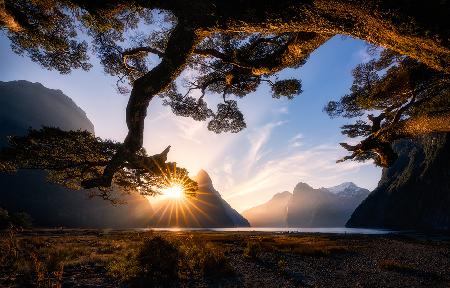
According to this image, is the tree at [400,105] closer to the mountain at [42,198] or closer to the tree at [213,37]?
the tree at [213,37]

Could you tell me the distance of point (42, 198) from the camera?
136m

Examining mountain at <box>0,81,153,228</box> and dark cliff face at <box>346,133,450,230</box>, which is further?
mountain at <box>0,81,153,228</box>

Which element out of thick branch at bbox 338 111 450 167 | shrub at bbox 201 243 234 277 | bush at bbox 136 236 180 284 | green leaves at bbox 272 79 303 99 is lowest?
shrub at bbox 201 243 234 277

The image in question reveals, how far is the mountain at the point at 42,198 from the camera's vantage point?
12962 centimetres

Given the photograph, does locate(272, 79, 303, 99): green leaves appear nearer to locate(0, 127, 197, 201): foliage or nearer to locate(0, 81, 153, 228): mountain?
locate(0, 127, 197, 201): foliage

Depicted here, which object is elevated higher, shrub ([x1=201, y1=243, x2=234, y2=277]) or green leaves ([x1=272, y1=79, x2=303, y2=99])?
green leaves ([x1=272, y1=79, x2=303, y2=99])

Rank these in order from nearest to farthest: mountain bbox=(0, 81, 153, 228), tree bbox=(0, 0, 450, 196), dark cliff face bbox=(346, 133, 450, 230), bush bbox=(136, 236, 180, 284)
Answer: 1. tree bbox=(0, 0, 450, 196)
2. bush bbox=(136, 236, 180, 284)
3. dark cliff face bbox=(346, 133, 450, 230)
4. mountain bbox=(0, 81, 153, 228)

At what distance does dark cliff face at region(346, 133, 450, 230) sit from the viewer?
343ft

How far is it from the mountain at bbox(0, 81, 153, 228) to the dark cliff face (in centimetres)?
11169

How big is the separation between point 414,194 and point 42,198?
549 feet

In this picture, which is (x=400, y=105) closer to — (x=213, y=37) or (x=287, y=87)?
(x=287, y=87)

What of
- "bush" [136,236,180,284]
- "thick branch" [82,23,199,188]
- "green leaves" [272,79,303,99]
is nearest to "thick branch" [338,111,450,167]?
"green leaves" [272,79,303,99]

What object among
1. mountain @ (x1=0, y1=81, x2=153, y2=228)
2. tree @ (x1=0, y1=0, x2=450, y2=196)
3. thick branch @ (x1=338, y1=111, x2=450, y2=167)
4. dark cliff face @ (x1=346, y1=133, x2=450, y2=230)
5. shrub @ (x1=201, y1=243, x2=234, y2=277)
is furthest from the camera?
mountain @ (x1=0, y1=81, x2=153, y2=228)

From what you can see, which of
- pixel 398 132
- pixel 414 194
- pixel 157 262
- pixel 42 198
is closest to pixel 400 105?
pixel 398 132
